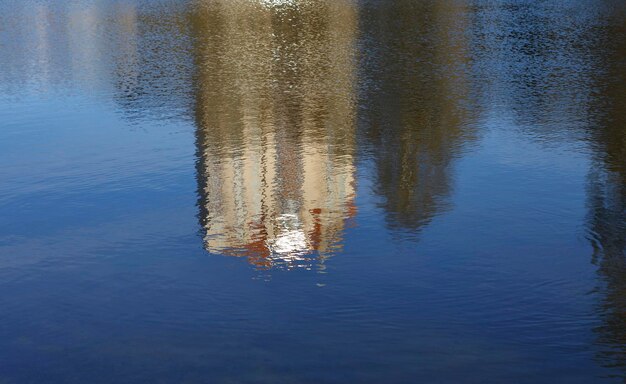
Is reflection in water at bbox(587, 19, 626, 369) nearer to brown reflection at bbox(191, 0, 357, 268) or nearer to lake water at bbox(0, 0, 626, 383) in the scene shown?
lake water at bbox(0, 0, 626, 383)

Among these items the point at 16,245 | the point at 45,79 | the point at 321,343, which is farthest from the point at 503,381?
Answer: the point at 45,79

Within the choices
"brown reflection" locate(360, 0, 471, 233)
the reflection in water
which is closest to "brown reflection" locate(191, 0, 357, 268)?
"brown reflection" locate(360, 0, 471, 233)

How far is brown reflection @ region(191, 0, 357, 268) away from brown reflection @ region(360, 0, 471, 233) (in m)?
0.69

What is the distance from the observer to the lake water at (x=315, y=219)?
11.2 m

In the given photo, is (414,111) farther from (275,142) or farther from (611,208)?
(611,208)

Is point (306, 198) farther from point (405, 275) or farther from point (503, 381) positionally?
point (503, 381)

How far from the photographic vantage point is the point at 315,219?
1586cm

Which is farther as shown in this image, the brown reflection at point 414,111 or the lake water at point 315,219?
the brown reflection at point 414,111

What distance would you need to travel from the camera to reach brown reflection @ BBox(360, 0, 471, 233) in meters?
17.2

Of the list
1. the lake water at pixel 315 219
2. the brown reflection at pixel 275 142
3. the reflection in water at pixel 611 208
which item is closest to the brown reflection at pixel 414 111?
the lake water at pixel 315 219

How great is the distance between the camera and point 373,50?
33625 mm

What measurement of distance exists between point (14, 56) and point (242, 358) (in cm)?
2613

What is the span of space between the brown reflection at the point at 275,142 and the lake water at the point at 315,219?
2.7 inches

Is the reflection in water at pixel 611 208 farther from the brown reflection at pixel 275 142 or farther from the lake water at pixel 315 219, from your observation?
the brown reflection at pixel 275 142
